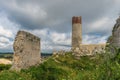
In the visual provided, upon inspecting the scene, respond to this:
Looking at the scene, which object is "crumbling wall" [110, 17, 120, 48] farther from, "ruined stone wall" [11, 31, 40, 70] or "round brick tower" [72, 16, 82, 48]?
"round brick tower" [72, 16, 82, 48]

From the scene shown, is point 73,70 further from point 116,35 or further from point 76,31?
point 76,31

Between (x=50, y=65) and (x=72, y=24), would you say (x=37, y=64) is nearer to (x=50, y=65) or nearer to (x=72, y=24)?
(x=50, y=65)

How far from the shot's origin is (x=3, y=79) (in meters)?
14.9

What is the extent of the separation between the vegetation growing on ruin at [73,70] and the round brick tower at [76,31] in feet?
47.6

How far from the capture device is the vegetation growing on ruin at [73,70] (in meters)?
6.83

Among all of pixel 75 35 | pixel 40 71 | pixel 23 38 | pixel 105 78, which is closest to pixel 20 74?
pixel 40 71

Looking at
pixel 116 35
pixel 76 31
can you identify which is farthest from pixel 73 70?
pixel 76 31

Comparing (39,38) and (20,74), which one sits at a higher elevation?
(39,38)

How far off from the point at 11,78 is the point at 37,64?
11.3 ft

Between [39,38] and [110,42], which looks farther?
[39,38]

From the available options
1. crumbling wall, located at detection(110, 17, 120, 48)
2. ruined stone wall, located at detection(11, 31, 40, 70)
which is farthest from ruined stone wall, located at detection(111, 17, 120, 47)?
ruined stone wall, located at detection(11, 31, 40, 70)

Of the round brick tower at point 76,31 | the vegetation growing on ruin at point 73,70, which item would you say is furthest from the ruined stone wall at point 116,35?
the round brick tower at point 76,31

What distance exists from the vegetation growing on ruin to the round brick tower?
14.5m

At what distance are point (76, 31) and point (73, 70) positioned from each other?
21188 mm
